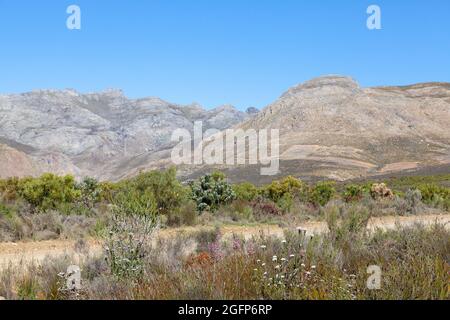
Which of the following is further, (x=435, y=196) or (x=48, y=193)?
(x=435, y=196)

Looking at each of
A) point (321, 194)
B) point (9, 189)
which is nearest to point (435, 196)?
point (321, 194)

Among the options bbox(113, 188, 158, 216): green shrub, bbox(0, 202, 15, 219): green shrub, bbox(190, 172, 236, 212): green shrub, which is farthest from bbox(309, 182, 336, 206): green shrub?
bbox(0, 202, 15, 219): green shrub

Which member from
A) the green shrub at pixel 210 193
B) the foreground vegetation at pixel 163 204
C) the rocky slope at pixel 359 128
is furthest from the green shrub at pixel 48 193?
the rocky slope at pixel 359 128

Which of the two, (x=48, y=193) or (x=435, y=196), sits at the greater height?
(x=48, y=193)

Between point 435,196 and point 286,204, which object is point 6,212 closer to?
point 286,204

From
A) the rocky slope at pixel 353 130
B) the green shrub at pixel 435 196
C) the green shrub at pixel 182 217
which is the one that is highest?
the rocky slope at pixel 353 130

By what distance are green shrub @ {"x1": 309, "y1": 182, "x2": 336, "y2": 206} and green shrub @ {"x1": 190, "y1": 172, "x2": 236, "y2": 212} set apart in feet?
13.0

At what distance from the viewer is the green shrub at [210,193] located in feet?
58.6

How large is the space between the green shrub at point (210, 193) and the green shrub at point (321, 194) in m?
3.97

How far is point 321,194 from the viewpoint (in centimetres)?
2094

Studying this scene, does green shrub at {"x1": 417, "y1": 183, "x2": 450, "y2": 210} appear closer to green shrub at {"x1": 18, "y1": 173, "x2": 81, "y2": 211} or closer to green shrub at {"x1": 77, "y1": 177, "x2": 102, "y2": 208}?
green shrub at {"x1": 77, "y1": 177, "x2": 102, "y2": 208}

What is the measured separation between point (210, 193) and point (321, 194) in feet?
17.8

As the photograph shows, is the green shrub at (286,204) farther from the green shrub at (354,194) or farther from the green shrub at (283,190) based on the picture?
the green shrub at (354,194)
